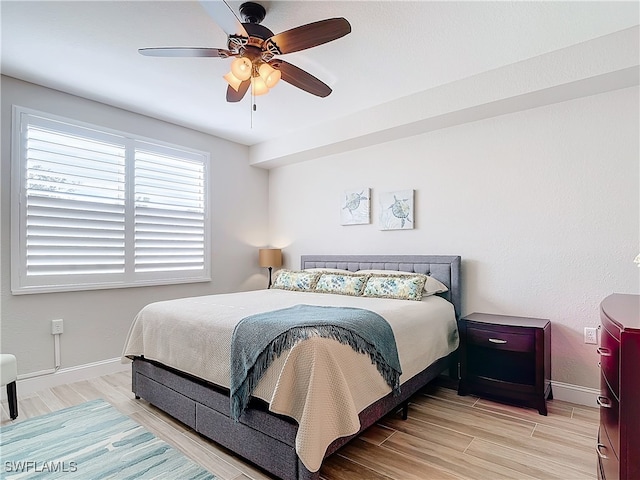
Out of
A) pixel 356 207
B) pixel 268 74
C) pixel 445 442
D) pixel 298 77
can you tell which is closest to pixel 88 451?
pixel 445 442

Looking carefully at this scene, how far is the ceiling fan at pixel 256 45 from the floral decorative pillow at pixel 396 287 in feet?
6.02

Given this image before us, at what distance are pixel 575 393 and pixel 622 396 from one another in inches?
76.9

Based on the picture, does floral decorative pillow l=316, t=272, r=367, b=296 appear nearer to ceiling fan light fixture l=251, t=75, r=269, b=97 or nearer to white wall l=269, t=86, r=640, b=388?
white wall l=269, t=86, r=640, b=388

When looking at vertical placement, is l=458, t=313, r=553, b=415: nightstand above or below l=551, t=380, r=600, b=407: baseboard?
above

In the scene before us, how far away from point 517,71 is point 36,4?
341 centimetres

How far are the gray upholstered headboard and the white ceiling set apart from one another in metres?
1.64

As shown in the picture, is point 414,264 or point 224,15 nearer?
point 224,15

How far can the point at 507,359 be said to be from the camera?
3.01 metres

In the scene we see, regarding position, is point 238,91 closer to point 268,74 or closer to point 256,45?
point 268,74

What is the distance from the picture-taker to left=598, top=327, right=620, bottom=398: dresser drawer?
1387 millimetres

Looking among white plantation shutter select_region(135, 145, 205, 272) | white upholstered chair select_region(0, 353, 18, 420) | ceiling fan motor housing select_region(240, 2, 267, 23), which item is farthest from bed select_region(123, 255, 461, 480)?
ceiling fan motor housing select_region(240, 2, 267, 23)

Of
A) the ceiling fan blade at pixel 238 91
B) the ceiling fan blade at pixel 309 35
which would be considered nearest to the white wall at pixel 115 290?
the ceiling fan blade at pixel 238 91

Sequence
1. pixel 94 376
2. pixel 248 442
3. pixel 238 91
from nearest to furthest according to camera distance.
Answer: pixel 248 442, pixel 238 91, pixel 94 376

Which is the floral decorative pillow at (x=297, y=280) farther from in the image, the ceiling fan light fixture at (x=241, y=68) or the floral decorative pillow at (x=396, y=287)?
the ceiling fan light fixture at (x=241, y=68)
